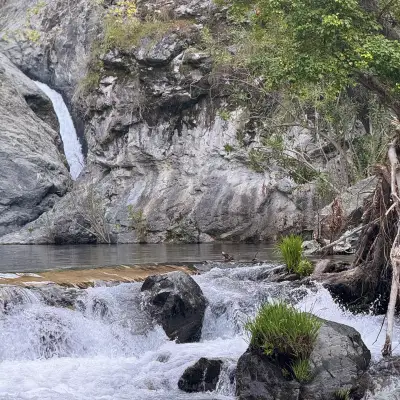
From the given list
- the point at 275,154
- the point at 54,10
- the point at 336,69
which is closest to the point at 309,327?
the point at 336,69

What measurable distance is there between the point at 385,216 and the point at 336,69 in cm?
633

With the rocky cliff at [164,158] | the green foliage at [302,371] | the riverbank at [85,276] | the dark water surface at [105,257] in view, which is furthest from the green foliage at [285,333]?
the rocky cliff at [164,158]

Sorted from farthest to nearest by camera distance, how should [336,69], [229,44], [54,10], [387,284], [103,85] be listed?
[54,10]
[103,85]
[229,44]
[336,69]
[387,284]

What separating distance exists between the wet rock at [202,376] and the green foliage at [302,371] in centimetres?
118

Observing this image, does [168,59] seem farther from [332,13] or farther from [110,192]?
[332,13]

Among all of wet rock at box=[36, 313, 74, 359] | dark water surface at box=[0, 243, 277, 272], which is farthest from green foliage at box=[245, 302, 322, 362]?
dark water surface at box=[0, 243, 277, 272]

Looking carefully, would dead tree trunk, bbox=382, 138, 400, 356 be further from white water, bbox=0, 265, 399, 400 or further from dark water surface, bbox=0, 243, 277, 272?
dark water surface, bbox=0, 243, 277, 272

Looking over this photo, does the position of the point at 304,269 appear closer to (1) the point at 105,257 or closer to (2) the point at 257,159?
(1) the point at 105,257

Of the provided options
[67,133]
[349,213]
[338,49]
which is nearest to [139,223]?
[67,133]

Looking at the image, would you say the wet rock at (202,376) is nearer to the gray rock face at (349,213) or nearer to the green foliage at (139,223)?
the gray rock face at (349,213)

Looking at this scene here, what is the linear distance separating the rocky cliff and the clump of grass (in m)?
13.1

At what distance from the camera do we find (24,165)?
3400cm

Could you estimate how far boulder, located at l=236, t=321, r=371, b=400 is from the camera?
8844mm

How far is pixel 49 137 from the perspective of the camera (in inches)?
1468
